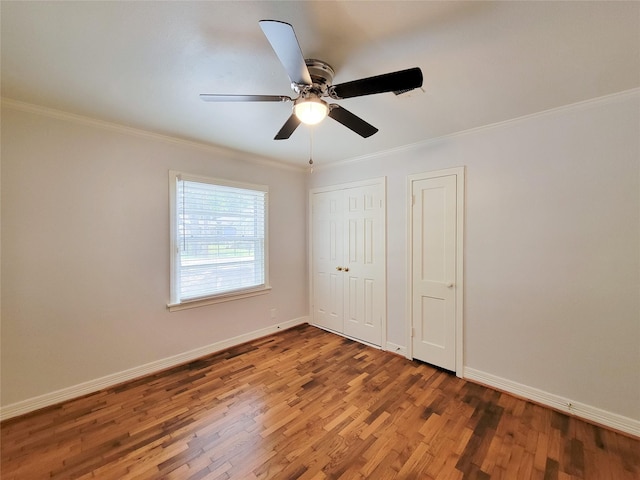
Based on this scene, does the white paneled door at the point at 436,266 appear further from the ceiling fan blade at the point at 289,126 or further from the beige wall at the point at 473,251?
the ceiling fan blade at the point at 289,126

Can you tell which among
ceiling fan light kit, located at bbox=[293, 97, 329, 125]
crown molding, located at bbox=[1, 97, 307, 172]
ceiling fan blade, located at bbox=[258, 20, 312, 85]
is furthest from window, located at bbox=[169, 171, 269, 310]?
ceiling fan blade, located at bbox=[258, 20, 312, 85]

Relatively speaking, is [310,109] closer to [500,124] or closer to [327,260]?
[500,124]

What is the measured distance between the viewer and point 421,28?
133 centimetres

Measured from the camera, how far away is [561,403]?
216 cm

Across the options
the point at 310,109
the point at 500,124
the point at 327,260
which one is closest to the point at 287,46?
the point at 310,109

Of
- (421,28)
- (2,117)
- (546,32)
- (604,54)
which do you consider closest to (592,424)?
(604,54)

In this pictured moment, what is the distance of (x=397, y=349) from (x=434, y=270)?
110cm

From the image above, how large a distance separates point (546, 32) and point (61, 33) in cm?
251

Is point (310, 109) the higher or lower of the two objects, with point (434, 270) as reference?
higher

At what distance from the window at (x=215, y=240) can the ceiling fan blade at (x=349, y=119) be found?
1982 mm

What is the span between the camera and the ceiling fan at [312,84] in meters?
1.10

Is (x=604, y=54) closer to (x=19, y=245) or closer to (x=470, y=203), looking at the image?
(x=470, y=203)

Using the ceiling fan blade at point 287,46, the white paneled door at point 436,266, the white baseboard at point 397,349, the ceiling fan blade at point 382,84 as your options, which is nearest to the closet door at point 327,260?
the white baseboard at point 397,349

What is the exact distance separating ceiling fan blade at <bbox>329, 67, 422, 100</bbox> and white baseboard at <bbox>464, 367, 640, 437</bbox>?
2.68m
